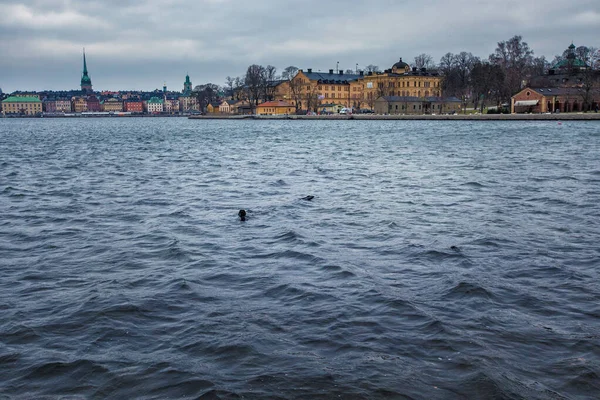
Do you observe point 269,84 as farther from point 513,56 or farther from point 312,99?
point 513,56

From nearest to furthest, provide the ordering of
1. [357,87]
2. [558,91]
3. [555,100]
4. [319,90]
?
[555,100]
[558,91]
[319,90]
[357,87]

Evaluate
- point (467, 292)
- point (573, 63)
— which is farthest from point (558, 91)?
point (467, 292)

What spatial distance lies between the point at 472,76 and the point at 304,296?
4305 inches

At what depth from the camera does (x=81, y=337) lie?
6953mm

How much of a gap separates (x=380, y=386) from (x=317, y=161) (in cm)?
2616

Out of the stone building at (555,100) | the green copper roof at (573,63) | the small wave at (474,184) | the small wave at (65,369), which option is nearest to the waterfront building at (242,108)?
the green copper roof at (573,63)

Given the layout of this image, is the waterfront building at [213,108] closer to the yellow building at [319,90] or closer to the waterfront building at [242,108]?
the waterfront building at [242,108]

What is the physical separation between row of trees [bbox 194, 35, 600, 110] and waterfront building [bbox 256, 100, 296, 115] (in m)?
2.15

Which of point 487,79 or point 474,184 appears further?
point 487,79

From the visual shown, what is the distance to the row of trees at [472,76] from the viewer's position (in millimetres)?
100375

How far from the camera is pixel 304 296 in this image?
27.2 ft

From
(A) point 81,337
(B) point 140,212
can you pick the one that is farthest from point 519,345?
(B) point 140,212

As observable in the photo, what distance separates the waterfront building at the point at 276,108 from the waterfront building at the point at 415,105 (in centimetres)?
2489

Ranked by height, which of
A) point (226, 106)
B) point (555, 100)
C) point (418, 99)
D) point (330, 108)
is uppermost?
point (226, 106)
